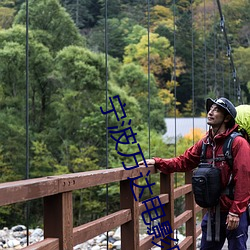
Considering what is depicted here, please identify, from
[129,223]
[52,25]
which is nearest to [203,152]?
[129,223]

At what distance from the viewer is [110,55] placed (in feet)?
60.2

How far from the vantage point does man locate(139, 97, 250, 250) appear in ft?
6.17

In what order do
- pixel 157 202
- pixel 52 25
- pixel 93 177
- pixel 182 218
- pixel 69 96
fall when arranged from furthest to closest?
pixel 52 25, pixel 69 96, pixel 182 218, pixel 157 202, pixel 93 177

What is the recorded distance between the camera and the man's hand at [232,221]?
1.90 m

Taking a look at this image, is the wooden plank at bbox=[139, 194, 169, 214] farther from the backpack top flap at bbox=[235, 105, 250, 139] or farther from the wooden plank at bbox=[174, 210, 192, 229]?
the backpack top flap at bbox=[235, 105, 250, 139]

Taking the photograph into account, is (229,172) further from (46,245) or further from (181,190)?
(181,190)

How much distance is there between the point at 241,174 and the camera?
6.13 feet

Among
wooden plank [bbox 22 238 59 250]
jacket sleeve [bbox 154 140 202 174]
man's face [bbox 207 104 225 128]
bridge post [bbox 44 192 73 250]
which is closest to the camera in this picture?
wooden plank [bbox 22 238 59 250]

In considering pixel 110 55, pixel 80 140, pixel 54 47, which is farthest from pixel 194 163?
pixel 110 55

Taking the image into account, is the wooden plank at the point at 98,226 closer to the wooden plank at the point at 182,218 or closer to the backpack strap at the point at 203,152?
the backpack strap at the point at 203,152

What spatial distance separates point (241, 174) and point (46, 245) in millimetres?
735

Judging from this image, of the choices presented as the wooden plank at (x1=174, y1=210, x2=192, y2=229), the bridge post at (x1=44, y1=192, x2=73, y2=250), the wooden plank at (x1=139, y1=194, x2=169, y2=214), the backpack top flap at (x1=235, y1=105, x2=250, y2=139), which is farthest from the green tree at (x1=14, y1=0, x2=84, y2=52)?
the bridge post at (x1=44, y1=192, x2=73, y2=250)

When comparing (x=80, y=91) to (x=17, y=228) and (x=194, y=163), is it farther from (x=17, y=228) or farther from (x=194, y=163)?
Answer: (x=194, y=163)

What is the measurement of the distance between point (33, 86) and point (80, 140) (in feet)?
5.49
